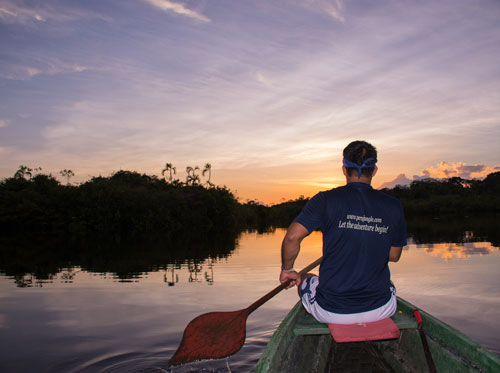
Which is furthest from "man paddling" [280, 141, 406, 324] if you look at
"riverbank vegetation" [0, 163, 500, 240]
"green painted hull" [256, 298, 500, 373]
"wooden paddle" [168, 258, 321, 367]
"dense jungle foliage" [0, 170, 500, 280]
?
"riverbank vegetation" [0, 163, 500, 240]

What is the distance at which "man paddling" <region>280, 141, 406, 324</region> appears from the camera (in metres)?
2.85

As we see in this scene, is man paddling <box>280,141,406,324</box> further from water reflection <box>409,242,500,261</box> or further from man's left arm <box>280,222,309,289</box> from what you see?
water reflection <box>409,242,500,261</box>

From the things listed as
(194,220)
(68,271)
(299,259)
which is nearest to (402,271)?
(299,259)

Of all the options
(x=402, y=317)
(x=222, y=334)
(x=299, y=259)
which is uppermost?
(x=402, y=317)

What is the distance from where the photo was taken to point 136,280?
38.3 feet

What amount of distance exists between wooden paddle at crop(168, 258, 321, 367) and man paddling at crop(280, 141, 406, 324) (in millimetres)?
800

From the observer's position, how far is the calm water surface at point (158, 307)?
5.52 m

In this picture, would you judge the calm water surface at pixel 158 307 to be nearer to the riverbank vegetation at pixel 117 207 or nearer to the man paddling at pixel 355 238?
the man paddling at pixel 355 238

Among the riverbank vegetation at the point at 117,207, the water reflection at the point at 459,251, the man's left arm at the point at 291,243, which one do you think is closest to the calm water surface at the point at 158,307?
the water reflection at the point at 459,251

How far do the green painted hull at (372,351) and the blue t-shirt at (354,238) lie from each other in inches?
19.6

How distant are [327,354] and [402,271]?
9869mm

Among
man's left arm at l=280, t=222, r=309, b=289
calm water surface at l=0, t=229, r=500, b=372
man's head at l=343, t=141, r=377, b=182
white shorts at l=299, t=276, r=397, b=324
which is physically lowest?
calm water surface at l=0, t=229, r=500, b=372

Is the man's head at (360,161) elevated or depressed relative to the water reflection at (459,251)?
elevated

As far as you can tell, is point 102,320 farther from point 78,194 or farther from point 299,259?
point 78,194
